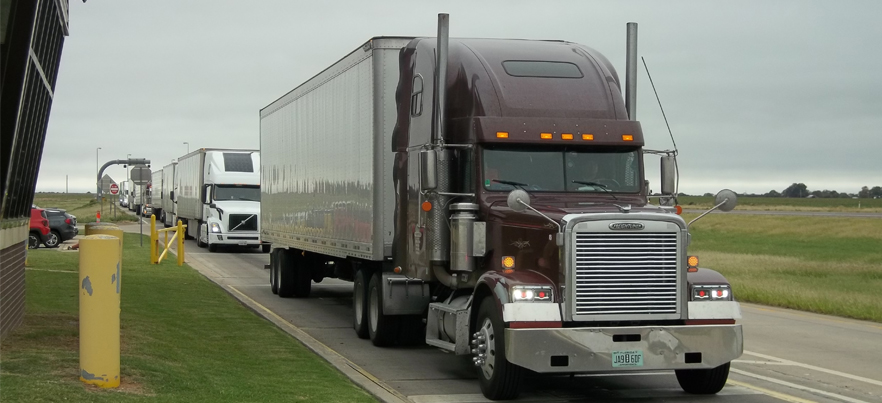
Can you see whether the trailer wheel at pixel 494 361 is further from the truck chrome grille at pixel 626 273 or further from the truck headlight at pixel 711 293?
the truck headlight at pixel 711 293

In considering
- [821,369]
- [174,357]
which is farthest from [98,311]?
[821,369]

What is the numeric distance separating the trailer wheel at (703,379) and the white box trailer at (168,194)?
147ft

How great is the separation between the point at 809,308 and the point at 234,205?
23540 millimetres

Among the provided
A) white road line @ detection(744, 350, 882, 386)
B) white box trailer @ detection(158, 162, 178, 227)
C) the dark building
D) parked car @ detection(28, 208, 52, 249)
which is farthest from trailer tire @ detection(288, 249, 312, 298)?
white box trailer @ detection(158, 162, 178, 227)

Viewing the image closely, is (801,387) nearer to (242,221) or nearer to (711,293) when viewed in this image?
(711,293)

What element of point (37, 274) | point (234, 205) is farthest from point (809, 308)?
point (234, 205)

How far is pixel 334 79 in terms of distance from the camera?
15984 millimetres

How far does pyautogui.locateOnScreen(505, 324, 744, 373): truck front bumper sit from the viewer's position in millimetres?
9633

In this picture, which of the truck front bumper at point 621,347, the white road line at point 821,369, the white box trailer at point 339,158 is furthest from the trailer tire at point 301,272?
the truck front bumper at point 621,347

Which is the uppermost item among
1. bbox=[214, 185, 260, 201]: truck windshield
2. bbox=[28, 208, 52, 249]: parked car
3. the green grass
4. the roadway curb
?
bbox=[214, 185, 260, 201]: truck windshield

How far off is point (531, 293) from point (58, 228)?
1239 inches

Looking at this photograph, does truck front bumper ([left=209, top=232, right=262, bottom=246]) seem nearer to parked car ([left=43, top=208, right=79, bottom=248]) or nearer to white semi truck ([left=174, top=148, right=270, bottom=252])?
white semi truck ([left=174, top=148, right=270, bottom=252])

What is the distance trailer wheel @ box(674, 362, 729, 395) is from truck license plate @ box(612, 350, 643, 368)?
93cm

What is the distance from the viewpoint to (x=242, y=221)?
38125 mm
